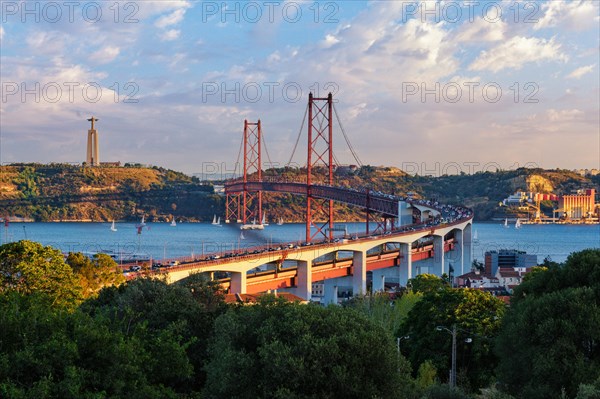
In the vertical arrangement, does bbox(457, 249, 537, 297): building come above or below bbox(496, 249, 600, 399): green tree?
below

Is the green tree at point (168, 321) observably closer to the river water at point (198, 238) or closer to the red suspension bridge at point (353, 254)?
the red suspension bridge at point (353, 254)

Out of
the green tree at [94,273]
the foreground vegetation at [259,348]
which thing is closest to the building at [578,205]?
the green tree at [94,273]

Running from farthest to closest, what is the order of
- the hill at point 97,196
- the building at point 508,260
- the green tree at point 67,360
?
1. the hill at point 97,196
2. the building at point 508,260
3. the green tree at point 67,360

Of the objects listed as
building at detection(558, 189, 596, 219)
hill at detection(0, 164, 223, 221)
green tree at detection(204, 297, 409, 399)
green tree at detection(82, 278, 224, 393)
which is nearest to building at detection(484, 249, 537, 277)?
green tree at detection(82, 278, 224, 393)

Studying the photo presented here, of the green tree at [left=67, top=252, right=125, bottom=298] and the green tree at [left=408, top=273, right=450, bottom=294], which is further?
the green tree at [left=408, top=273, right=450, bottom=294]

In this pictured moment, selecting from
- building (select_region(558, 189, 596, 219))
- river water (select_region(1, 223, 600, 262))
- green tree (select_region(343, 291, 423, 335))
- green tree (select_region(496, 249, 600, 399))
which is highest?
building (select_region(558, 189, 596, 219))

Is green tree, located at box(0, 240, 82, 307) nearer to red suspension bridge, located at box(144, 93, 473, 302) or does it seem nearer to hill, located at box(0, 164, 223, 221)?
red suspension bridge, located at box(144, 93, 473, 302)

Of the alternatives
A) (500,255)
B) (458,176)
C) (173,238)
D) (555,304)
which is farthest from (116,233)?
(555,304)
